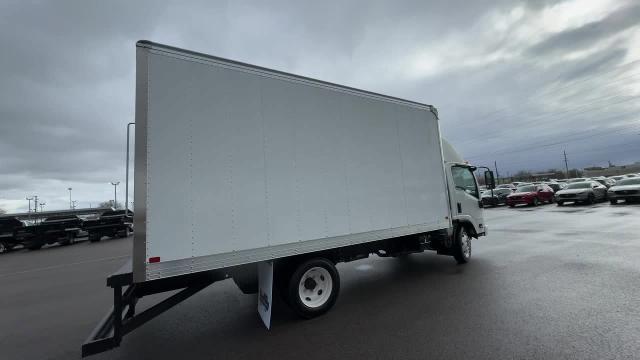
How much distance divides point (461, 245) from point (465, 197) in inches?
46.8

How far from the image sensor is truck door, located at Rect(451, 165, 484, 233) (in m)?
7.11

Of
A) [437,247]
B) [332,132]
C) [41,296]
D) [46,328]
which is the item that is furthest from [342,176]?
[41,296]

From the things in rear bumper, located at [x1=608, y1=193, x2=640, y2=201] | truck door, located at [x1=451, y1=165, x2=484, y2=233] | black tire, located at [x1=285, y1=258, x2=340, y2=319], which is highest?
truck door, located at [x1=451, y1=165, x2=484, y2=233]

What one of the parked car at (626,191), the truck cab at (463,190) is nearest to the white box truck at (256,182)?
the truck cab at (463,190)

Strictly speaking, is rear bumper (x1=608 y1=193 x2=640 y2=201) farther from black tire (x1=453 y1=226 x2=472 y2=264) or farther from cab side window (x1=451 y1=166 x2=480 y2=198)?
black tire (x1=453 y1=226 x2=472 y2=264)

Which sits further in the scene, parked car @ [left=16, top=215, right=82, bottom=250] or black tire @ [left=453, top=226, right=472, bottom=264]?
parked car @ [left=16, top=215, right=82, bottom=250]

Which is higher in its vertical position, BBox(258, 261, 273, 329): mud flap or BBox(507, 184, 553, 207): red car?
BBox(507, 184, 553, 207): red car

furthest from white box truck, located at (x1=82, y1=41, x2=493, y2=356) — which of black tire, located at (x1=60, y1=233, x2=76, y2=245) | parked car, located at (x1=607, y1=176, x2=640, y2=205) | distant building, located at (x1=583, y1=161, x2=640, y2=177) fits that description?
distant building, located at (x1=583, y1=161, x2=640, y2=177)

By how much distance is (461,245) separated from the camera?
724 centimetres

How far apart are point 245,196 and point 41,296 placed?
6871 millimetres

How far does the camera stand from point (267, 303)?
425cm

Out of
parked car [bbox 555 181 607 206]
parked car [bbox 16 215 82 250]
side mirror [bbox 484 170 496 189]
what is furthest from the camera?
parked car [bbox 555 181 607 206]

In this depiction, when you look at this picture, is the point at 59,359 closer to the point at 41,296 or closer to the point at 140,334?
the point at 140,334

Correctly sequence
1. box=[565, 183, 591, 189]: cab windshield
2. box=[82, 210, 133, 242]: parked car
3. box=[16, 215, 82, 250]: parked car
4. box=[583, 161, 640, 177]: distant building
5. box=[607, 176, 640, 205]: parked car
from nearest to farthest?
box=[16, 215, 82, 250]: parked car, box=[607, 176, 640, 205]: parked car, box=[82, 210, 133, 242]: parked car, box=[565, 183, 591, 189]: cab windshield, box=[583, 161, 640, 177]: distant building
